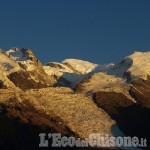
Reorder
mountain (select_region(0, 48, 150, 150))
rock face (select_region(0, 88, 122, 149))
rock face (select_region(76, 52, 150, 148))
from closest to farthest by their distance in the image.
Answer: rock face (select_region(0, 88, 122, 149))
mountain (select_region(0, 48, 150, 150))
rock face (select_region(76, 52, 150, 148))

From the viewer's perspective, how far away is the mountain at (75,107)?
151625mm

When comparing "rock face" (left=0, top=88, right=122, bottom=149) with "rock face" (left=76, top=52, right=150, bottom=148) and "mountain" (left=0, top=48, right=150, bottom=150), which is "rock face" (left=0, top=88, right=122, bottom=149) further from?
"rock face" (left=76, top=52, right=150, bottom=148)

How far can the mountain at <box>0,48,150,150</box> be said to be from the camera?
152 m

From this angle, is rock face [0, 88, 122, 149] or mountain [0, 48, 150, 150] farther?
mountain [0, 48, 150, 150]

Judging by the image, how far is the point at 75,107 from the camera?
170 metres

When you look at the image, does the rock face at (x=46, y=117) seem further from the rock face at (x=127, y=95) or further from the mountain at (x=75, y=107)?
the rock face at (x=127, y=95)

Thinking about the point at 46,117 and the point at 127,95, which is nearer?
the point at 46,117

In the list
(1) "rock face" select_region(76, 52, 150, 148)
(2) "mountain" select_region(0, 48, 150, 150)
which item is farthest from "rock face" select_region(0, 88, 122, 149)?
(1) "rock face" select_region(76, 52, 150, 148)

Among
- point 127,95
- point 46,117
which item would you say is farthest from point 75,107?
point 127,95

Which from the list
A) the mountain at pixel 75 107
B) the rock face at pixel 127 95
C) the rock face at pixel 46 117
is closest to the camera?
the rock face at pixel 46 117

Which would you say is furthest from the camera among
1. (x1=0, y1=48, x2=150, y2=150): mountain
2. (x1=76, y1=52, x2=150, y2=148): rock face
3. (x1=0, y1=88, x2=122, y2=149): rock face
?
(x1=76, y1=52, x2=150, y2=148): rock face

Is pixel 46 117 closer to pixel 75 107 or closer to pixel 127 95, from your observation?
pixel 75 107

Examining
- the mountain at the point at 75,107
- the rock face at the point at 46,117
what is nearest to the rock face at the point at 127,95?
the mountain at the point at 75,107

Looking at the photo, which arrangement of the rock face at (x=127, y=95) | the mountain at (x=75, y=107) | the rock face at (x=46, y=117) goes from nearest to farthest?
the rock face at (x=46, y=117) → the mountain at (x=75, y=107) → the rock face at (x=127, y=95)
